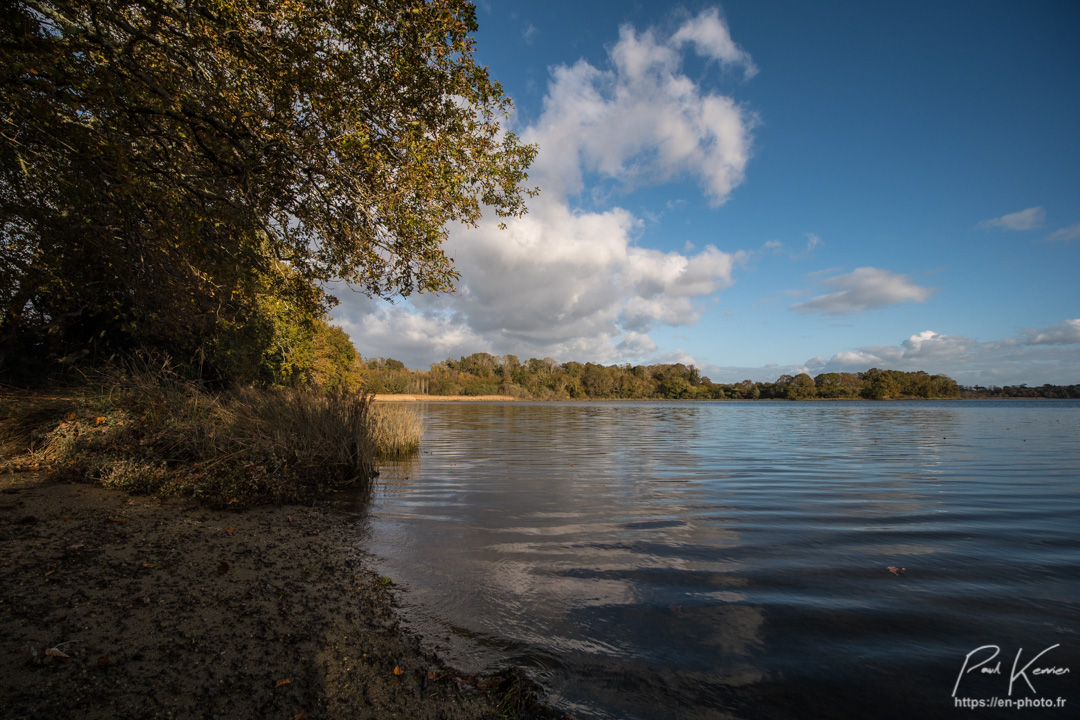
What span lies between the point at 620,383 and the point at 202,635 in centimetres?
15275

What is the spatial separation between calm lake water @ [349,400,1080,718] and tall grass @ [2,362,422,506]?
1329 millimetres

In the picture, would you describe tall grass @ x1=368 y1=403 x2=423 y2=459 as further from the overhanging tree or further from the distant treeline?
the distant treeline

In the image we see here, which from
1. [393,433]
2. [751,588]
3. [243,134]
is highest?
[243,134]

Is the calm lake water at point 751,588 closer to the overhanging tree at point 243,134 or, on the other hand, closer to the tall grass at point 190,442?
the tall grass at point 190,442

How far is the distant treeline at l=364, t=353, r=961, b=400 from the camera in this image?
116 meters

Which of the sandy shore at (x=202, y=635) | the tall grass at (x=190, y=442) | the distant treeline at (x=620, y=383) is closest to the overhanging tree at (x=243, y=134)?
the tall grass at (x=190, y=442)

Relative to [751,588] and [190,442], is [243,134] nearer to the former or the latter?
[190,442]

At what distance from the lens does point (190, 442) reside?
313 inches

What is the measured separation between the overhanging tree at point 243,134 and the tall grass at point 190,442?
2.44 m

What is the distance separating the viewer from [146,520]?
5.66 m

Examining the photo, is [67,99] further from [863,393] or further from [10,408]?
[863,393]

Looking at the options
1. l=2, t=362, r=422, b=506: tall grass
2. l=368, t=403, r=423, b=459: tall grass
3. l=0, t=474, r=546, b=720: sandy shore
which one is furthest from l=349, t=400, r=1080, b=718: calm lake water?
A: l=368, t=403, r=423, b=459: tall grass

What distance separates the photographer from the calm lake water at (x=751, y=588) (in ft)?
9.89

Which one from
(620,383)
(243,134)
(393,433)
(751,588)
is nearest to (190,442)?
(243,134)
